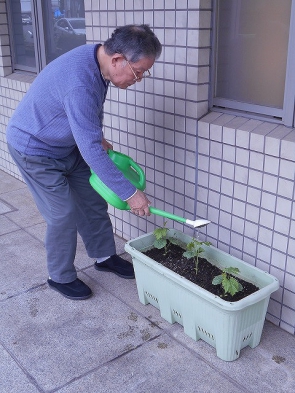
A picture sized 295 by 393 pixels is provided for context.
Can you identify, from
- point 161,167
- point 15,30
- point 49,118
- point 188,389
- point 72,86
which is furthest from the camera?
point 15,30

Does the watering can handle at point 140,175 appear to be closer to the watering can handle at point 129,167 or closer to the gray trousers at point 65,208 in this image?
the watering can handle at point 129,167

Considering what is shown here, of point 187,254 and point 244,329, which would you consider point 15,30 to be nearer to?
point 187,254

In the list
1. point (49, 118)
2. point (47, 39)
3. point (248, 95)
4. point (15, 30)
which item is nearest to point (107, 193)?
point (49, 118)

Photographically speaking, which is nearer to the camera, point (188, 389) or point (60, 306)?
point (188, 389)

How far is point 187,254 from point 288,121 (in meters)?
0.90

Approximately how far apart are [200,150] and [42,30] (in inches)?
101

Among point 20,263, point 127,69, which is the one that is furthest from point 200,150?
point 20,263

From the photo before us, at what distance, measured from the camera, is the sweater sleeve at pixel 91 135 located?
2328 millimetres

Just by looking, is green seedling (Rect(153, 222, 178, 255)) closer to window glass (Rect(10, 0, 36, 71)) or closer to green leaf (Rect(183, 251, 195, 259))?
green leaf (Rect(183, 251, 195, 259))

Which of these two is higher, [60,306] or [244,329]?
[244,329]

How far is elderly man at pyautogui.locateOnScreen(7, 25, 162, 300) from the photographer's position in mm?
2334

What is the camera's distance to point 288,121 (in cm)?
244

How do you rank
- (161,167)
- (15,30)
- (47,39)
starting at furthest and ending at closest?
1. (15,30)
2. (47,39)
3. (161,167)

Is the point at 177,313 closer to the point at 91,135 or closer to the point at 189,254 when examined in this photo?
the point at 189,254
